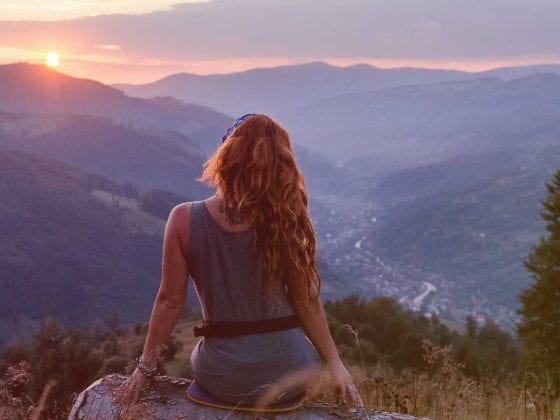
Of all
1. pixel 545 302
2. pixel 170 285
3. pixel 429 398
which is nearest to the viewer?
pixel 170 285

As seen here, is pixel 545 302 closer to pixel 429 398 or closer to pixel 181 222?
pixel 429 398

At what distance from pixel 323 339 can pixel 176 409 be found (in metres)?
0.68

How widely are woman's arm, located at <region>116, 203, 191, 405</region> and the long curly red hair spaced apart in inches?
8.2

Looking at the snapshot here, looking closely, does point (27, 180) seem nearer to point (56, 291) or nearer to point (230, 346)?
point (56, 291)

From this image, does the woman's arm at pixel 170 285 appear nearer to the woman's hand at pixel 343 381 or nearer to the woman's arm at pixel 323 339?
the woman's arm at pixel 323 339

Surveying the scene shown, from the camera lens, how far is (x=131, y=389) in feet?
9.24

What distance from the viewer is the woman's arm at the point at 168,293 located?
2801 mm

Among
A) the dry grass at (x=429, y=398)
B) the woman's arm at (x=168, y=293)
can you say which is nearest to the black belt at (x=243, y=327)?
the woman's arm at (x=168, y=293)

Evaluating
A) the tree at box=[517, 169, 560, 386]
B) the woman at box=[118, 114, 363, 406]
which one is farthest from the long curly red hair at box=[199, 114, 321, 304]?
the tree at box=[517, 169, 560, 386]

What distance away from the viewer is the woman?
108 inches

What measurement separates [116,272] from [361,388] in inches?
5299

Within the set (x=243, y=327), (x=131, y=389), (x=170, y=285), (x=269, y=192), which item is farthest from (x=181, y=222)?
(x=131, y=389)

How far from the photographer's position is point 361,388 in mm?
5133

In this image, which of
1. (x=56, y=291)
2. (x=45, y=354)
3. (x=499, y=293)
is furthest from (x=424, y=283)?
(x=45, y=354)
